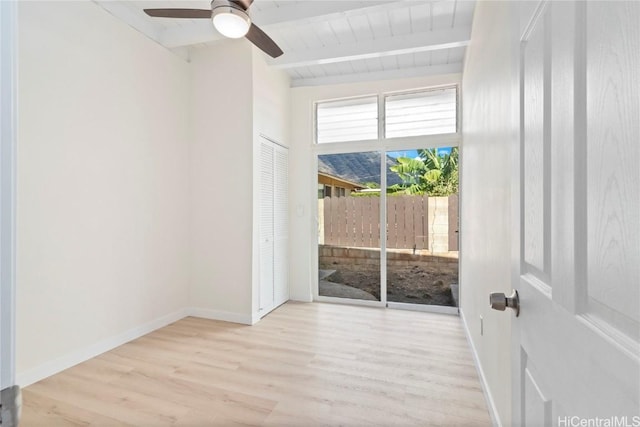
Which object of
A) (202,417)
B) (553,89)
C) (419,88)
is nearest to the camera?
(553,89)

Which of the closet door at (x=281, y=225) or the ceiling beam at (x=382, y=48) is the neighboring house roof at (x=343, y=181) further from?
the ceiling beam at (x=382, y=48)

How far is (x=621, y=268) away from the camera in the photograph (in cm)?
43

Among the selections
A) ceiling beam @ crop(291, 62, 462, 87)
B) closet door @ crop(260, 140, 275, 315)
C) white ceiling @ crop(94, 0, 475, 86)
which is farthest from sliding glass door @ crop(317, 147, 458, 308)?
white ceiling @ crop(94, 0, 475, 86)

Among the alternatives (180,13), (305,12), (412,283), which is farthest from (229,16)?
(412,283)

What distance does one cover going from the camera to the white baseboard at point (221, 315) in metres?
3.35

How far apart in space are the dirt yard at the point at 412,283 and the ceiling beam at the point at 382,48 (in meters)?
2.50

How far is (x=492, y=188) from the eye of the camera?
6.22 ft

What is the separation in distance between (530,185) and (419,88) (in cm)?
351

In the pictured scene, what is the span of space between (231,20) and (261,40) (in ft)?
1.40

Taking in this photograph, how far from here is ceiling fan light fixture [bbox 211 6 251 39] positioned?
191cm

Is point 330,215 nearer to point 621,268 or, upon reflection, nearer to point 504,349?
point 504,349

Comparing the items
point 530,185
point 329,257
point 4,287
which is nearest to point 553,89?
point 530,185

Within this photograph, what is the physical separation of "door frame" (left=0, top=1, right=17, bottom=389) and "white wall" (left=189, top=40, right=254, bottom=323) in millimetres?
2851

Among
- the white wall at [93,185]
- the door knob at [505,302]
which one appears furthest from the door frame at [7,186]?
the white wall at [93,185]
